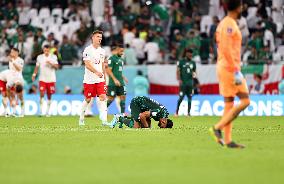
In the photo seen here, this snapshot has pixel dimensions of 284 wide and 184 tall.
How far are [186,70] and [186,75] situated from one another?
19 cm

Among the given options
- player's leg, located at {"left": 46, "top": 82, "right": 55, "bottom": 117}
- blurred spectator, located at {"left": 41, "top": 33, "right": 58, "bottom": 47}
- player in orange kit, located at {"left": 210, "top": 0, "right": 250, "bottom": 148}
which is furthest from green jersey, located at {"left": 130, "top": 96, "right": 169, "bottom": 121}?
blurred spectator, located at {"left": 41, "top": 33, "right": 58, "bottom": 47}

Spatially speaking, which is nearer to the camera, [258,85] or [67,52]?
[258,85]

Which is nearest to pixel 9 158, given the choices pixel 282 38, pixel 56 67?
pixel 56 67

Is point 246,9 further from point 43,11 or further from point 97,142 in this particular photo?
point 97,142

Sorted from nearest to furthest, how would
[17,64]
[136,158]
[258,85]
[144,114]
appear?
1. [136,158]
2. [144,114]
3. [17,64]
4. [258,85]

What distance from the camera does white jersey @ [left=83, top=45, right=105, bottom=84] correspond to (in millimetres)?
21969

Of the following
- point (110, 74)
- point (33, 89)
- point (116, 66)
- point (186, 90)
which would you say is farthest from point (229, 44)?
point (33, 89)

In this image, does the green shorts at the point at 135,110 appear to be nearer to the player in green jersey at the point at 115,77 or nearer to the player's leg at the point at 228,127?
the player in green jersey at the point at 115,77

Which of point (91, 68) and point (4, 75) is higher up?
point (4, 75)

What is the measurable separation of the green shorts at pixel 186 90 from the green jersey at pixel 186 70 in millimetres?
173

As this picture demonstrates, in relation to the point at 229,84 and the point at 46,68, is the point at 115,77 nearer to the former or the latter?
the point at 46,68

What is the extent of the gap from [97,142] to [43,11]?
2276 centimetres

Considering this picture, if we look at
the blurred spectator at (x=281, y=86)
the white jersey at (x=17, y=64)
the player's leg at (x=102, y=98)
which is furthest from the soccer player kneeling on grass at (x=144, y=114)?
the blurred spectator at (x=281, y=86)

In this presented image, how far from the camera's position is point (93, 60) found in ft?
72.4
